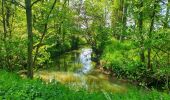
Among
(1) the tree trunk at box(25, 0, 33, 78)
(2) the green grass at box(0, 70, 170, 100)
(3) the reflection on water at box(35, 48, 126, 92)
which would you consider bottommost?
(3) the reflection on water at box(35, 48, 126, 92)

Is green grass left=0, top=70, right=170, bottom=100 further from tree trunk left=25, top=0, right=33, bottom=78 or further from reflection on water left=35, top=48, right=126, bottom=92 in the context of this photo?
reflection on water left=35, top=48, right=126, bottom=92

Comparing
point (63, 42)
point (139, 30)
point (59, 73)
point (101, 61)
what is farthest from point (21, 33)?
point (63, 42)

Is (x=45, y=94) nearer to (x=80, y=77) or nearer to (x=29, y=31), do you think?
(x=29, y=31)

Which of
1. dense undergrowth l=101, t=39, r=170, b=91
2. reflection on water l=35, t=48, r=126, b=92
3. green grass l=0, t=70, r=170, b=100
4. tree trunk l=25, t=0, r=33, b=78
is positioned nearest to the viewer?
green grass l=0, t=70, r=170, b=100

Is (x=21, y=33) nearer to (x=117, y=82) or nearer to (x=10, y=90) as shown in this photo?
(x=117, y=82)

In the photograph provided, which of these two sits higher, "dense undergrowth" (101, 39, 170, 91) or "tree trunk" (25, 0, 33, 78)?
"tree trunk" (25, 0, 33, 78)

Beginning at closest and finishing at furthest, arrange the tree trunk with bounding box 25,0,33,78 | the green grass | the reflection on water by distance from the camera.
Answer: the green grass, the tree trunk with bounding box 25,0,33,78, the reflection on water

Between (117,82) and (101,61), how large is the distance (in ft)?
22.7

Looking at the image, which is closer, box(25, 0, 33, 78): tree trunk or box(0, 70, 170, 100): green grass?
box(0, 70, 170, 100): green grass

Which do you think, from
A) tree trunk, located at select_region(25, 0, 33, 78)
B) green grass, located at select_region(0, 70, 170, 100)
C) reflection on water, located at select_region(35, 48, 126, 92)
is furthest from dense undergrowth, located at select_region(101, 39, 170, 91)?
green grass, located at select_region(0, 70, 170, 100)

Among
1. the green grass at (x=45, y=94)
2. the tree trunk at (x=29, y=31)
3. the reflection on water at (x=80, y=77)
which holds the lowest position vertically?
the reflection on water at (x=80, y=77)

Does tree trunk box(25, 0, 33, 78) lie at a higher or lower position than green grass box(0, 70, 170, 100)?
higher

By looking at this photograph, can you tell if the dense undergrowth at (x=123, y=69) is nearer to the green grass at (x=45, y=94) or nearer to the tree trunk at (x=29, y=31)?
the tree trunk at (x=29, y=31)

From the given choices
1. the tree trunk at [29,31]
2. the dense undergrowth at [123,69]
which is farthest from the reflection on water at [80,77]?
the tree trunk at [29,31]
